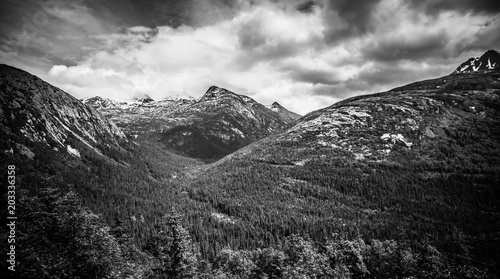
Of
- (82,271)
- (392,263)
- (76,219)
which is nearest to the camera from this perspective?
(82,271)

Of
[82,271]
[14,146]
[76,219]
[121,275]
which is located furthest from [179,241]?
[14,146]

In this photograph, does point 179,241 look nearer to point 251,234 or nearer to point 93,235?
point 93,235

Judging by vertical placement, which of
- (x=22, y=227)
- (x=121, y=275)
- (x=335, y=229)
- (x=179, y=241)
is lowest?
(x=335, y=229)

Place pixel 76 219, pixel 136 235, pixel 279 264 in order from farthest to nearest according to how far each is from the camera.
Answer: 1. pixel 136 235
2. pixel 279 264
3. pixel 76 219

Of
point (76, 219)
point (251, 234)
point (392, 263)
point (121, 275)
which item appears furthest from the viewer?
point (251, 234)

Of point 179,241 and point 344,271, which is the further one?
point 344,271

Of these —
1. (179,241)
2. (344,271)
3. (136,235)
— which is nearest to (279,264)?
(344,271)

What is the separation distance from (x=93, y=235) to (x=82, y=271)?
682 cm

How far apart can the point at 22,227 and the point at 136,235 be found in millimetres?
143094

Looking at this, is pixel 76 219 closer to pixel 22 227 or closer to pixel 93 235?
pixel 93 235

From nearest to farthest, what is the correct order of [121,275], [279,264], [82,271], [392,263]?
[82,271] → [121,275] → [279,264] → [392,263]

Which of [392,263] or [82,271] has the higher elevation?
[82,271]

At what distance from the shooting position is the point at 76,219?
34.8 meters

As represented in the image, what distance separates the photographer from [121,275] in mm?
30859
